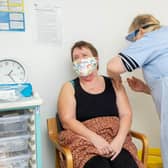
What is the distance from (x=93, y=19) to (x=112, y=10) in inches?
7.3

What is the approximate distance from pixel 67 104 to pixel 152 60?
25.3 inches

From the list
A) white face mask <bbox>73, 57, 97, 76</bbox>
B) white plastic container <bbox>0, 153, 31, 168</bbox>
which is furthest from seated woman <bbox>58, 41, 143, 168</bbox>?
white plastic container <bbox>0, 153, 31, 168</bbox>

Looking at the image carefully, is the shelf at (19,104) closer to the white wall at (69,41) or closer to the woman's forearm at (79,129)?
the woman's forearm at (79,129)

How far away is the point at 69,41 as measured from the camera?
235 cm

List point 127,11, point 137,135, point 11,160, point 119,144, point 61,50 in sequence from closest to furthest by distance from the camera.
Result: 1. point 11,160
2. point 119,144
3. point 137,135
4. point 61,50
5. point 127,11

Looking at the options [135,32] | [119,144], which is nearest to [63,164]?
[119,144]

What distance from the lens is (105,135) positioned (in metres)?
2.03

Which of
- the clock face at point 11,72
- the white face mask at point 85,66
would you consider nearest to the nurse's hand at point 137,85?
the white face mask at point 85,66

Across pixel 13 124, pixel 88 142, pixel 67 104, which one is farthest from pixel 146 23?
pixel 13 124

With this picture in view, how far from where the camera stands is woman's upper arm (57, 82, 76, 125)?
2.05 meters

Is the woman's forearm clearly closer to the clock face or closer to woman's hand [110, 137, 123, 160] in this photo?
woman's hand [110, 137, 123, 160]

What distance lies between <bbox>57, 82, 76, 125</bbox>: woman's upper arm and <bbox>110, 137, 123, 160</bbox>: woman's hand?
0.32 metres

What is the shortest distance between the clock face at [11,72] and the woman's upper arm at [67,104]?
12.2 inches

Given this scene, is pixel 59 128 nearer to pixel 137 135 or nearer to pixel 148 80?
pixel 137 135
